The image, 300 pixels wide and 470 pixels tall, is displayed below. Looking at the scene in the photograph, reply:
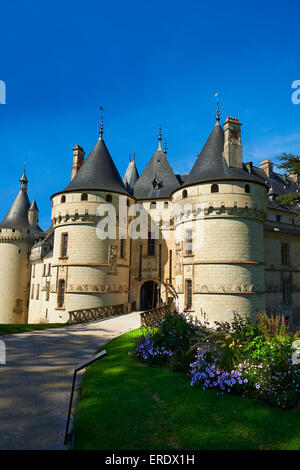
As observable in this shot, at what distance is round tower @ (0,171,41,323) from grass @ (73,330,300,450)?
1290 inches

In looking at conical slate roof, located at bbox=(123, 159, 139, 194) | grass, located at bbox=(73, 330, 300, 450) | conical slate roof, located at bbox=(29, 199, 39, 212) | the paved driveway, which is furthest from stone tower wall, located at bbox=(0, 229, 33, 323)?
grass, located at bbox=(73, 330, 300, 450)

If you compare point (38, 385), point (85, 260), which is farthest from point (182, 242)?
point (38, 385)

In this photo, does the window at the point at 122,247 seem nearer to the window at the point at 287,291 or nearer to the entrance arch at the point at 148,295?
the entrance arch at the point at 148,295

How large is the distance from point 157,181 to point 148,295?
1029cm

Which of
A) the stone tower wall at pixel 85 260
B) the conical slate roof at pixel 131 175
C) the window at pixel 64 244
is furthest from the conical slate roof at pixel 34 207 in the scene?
the window at pixel 64 244

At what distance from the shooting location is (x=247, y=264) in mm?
18906

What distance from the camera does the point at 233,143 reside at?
20906mm

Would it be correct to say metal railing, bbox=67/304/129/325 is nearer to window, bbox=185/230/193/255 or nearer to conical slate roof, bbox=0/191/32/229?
window, bbox=185/230/193/255

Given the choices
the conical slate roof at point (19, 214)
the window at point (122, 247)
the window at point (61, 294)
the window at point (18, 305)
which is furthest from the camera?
the conical slate roof at point (19, 214)

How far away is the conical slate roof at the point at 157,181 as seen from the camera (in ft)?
86.5

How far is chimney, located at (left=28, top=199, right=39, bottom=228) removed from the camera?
37.1m

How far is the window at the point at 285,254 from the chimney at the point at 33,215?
2817 cm
